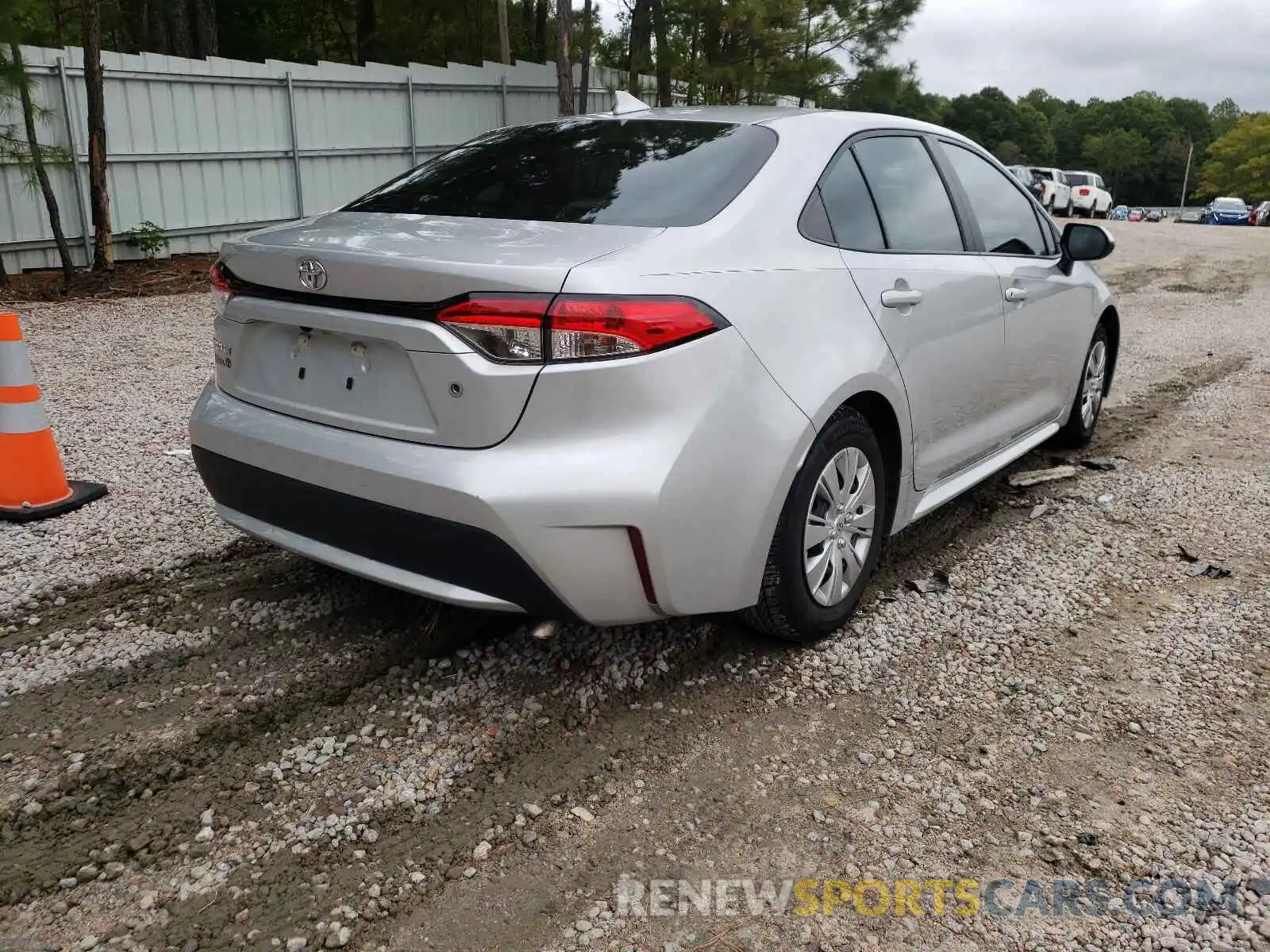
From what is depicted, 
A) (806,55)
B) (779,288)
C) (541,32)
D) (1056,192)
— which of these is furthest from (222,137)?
(1056,192)

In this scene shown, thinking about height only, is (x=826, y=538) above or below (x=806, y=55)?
below

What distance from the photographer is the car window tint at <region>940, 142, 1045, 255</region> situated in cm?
422

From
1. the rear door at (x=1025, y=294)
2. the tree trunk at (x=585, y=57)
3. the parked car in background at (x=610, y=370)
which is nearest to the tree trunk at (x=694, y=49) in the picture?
the tree trunk at (x=585, y=57)

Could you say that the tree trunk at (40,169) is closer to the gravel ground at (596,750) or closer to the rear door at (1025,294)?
the gravel ground at (596,750)

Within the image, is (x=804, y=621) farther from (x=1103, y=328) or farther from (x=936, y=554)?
(x=1103, y=328)

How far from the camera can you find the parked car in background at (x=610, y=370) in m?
2.54

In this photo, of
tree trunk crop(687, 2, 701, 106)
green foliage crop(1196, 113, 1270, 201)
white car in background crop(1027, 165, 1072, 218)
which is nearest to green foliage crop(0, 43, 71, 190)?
tree trunk crop(687, 2, 701, 106)

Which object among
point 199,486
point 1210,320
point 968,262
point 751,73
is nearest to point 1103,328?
point 968,262

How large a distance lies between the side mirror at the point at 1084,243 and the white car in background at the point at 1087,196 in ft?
114

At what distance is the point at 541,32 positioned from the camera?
2808 centimetres

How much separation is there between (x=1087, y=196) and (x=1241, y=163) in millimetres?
84429

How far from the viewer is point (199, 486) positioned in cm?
482

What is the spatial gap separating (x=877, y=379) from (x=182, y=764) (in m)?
2.22

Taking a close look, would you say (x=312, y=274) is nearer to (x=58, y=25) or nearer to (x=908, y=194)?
(x=908, y=194)
